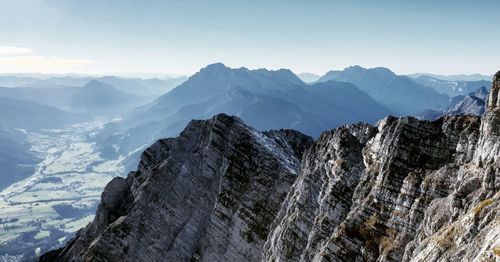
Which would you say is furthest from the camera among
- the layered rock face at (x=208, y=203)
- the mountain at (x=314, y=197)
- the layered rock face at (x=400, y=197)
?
the layered rock face at (x=208, y=203)

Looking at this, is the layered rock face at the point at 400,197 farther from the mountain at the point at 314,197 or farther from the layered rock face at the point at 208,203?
the layered rock face at the point at 208,203

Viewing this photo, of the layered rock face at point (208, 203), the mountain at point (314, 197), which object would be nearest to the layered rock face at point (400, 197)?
the mountain at point (314, 197)

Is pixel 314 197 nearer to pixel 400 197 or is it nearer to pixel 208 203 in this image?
pixel 400 197

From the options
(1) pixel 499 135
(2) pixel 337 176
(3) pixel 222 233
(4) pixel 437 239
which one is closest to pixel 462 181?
(1) pixel 499 135

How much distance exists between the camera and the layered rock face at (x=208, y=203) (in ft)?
263


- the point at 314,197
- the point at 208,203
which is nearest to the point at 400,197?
the point at 314,197

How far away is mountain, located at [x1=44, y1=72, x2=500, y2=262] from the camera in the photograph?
140ft

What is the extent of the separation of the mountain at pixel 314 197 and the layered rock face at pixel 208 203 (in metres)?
0.19

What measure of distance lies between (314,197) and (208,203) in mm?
25318

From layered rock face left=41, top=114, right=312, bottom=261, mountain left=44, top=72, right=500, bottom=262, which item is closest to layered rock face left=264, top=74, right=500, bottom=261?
mountain left=44, top=72, right=500, bottom=262

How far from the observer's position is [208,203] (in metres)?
84.9

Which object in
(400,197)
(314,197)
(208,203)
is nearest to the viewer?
(400,197)

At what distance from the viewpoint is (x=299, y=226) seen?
217 ft

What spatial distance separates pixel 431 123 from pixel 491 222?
74.7 feet
